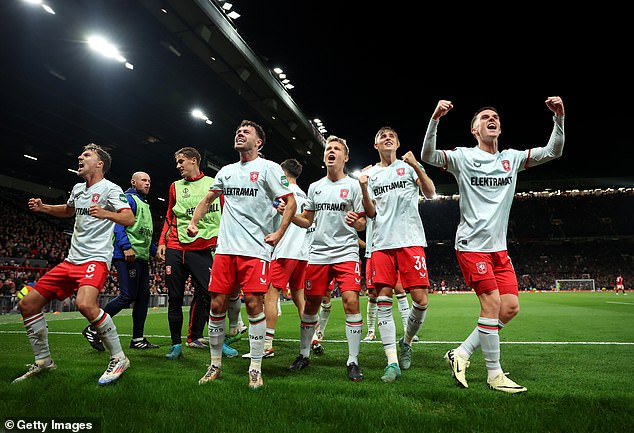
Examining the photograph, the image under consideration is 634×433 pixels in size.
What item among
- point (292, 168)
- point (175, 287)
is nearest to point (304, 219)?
point (292, 168)

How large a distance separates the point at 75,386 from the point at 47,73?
1496 cm

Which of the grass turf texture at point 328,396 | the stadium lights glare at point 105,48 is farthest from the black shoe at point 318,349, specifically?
the stadium lights glare at point 105,48

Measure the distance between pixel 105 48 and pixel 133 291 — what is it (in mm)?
10873

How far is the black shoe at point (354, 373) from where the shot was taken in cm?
375

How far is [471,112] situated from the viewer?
870 inches

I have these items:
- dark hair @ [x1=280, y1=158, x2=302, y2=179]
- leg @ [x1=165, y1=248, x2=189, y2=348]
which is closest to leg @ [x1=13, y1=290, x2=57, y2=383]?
leg @ [x1=165, y1=248, x2=189, y2=348]

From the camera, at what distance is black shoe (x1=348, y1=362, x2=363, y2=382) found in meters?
3.75

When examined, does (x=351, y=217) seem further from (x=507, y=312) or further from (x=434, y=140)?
(x=507, y=312)

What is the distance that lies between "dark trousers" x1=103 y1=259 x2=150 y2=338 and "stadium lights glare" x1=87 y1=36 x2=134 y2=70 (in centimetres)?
1013

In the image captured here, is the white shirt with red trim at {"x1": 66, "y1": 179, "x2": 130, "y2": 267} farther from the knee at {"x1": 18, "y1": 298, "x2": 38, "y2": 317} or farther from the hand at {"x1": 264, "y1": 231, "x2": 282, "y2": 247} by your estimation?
the hand at {"x1": 264, "y1": 231, "x2": 282, "y2": 247}

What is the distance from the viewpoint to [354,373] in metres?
3.81

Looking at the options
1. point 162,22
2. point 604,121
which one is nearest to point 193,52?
point 162,22

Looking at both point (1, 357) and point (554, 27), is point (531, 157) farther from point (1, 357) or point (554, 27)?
point (554, 27)

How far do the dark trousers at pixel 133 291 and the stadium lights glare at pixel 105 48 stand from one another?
33.2 feet
